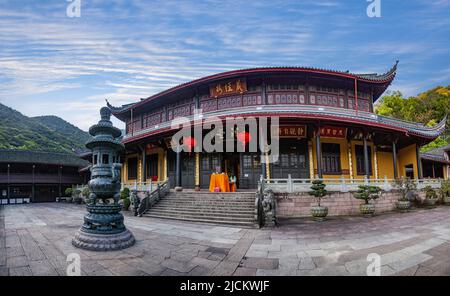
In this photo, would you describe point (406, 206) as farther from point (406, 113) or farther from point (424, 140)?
point (406, 113)

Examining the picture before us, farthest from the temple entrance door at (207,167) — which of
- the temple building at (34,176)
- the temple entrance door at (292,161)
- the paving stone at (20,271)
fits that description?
the temple building at (34,176)

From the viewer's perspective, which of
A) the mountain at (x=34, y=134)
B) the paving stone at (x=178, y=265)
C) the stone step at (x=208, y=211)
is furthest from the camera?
the mountain at (x=34, y=134)

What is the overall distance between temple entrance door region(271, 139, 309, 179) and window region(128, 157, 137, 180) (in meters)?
11.2

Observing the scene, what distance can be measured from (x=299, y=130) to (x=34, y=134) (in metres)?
68.7

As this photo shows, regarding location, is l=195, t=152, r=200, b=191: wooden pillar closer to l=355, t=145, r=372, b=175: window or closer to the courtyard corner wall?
the courtyard corner wall

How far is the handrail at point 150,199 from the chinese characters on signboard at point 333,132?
9123 millimetres

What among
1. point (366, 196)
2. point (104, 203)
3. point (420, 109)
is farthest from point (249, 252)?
point (420, 109)

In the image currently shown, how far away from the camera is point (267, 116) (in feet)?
33.8

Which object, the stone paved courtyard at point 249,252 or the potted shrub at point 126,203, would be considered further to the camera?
the potted shrub at point 126,203

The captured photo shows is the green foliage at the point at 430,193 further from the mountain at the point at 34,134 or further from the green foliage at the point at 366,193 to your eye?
the mountain at the point at 34,134

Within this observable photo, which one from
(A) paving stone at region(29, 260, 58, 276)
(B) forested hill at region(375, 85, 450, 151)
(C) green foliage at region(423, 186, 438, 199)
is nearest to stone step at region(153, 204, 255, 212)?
(A) paving stone at region(29, 260, 58, 276)

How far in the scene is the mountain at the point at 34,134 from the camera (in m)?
45.2
